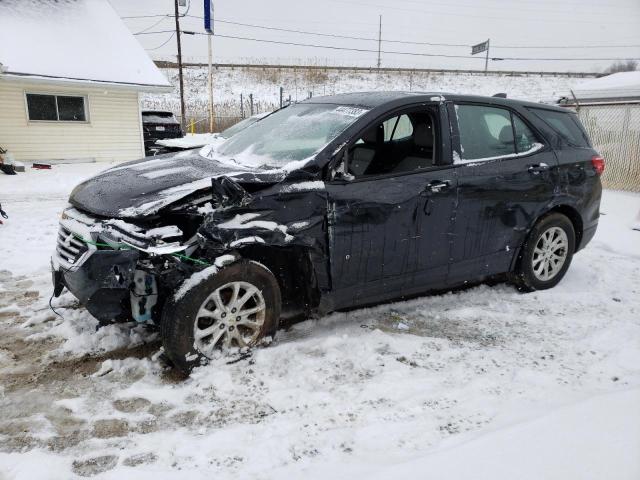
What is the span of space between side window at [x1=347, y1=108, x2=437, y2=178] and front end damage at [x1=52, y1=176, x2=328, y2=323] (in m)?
0.76

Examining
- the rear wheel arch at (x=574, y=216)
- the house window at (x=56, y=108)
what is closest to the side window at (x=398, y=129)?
the rear wheel arch at (x=574, y=216)

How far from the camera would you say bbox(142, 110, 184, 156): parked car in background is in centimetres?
1828

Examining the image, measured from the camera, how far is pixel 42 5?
55.6ft

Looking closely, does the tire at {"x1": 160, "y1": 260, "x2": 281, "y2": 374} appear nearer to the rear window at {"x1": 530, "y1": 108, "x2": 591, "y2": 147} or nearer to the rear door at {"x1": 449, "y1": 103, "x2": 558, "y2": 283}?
the rear door at {"x1": 449, "y1": 103, "x2": 558, "y2": 283}

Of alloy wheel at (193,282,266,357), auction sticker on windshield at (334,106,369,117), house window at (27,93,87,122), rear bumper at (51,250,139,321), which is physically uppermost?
house window at (27,93,87,122)

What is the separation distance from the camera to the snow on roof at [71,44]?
14836 millimetres

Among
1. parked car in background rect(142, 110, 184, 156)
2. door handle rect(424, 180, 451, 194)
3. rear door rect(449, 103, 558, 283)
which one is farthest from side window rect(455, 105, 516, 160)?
parked car in background rect(142, 110, 184, 156)

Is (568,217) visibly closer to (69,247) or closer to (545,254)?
(545,254)

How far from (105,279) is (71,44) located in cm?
1661

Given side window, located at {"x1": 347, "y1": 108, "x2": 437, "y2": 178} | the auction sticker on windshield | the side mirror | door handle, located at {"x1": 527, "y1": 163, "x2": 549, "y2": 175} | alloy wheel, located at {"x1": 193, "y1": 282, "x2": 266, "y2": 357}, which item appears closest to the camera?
alloy wheel, located at {"x1": 193, "y1": 282, "x2": 266, "y2": 357}

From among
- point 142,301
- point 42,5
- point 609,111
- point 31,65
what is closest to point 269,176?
point 142,301

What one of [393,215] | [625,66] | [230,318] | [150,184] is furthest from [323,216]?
[625,66]

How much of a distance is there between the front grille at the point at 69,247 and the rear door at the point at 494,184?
2647mm

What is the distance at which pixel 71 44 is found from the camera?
16266mm
